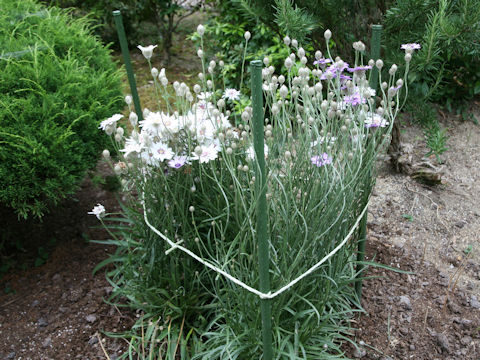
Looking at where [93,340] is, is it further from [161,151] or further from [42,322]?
[161,151]

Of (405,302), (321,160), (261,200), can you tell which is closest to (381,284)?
(405,302)

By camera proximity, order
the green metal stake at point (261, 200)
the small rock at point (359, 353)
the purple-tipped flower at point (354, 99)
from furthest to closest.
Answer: the small rock at point (359, 353) → the purple-tipped flower at point (354, 99) → the green metal stake at point (261, 200)

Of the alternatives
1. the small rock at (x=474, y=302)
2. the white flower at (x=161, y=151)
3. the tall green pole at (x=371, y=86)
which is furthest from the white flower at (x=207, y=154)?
the small rock at (x=474, y=302)

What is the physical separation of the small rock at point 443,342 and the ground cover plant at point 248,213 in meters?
0.42

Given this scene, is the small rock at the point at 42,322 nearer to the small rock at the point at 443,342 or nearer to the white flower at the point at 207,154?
the white flower at the point at 207,154

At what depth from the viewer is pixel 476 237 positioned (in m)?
2.90

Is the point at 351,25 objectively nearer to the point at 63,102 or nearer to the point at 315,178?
the point at 315,178

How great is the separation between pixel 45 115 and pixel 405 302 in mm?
2102

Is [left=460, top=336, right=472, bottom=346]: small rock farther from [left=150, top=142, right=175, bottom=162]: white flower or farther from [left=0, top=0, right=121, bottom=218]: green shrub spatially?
[left=0, top=0, right=121, bottom=218]: green shrub

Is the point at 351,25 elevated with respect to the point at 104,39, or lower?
elevated

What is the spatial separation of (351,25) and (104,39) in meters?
3.98

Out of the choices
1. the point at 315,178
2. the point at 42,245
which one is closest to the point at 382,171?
the point at 315,178

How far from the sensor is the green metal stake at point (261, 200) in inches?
57.4

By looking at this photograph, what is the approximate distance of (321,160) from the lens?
1888 millimetres
